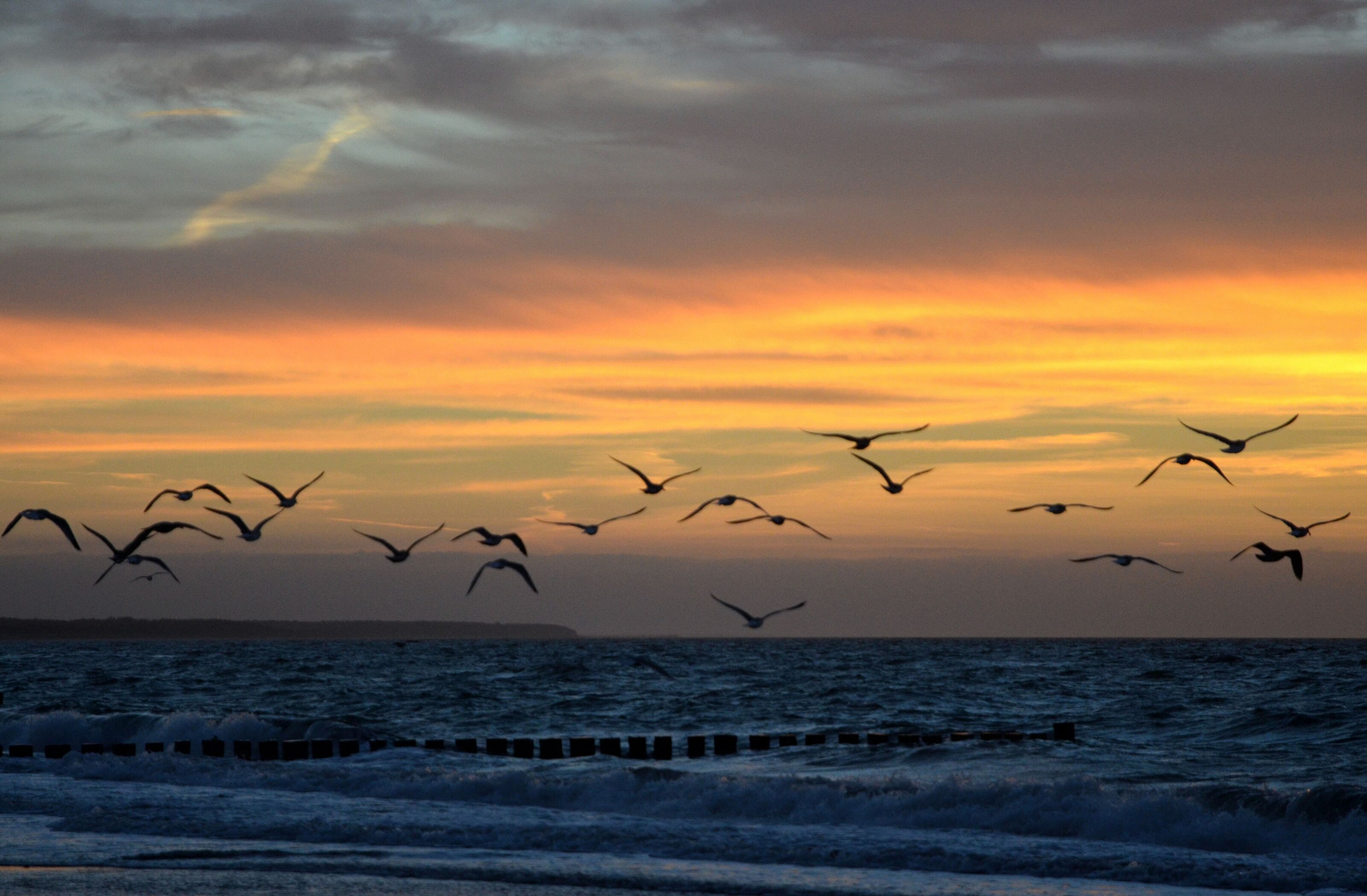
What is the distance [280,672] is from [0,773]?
172 ft

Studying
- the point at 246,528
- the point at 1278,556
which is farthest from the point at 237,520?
the point at 1278,556

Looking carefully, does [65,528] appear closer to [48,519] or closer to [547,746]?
→ [48,519]

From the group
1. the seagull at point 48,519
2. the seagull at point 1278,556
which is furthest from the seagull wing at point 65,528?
the seagull at point 1278,556

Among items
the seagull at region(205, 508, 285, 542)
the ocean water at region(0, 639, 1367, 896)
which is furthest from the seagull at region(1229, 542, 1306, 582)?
the seagull at region(205, 508, 285, 542)

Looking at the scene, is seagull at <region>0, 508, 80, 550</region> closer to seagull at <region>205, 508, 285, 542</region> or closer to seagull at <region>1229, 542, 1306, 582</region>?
seagull at <region>205, 508, 285, 542</region>

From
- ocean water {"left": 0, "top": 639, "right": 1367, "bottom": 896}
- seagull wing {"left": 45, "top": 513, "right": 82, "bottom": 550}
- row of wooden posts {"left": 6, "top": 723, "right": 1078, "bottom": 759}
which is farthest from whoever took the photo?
row of wooden posts {"left": 6, "top": 723, "right": 1078, "bottom": 759}

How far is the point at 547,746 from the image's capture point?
92.6ft

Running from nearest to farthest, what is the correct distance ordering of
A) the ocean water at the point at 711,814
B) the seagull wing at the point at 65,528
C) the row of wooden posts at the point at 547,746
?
1. the ocean water at the point at 711,814
2. the seagull wing at the point at 65,528
3. the row of wooden posts at the point at 547,746

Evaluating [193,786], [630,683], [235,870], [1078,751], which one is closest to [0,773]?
[193,786]

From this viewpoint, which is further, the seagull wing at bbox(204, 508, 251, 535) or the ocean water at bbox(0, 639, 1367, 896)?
the seagull wing at bbox(204, 508, 251, 535)

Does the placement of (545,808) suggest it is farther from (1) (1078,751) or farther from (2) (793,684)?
(2) (793,684)

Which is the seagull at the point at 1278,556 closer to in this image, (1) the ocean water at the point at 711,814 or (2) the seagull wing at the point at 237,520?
(1) the ocean water at the point at 711,814

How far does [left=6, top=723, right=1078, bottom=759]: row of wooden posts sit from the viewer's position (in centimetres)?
2786

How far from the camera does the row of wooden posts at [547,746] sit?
Answer: 91.4 ft
